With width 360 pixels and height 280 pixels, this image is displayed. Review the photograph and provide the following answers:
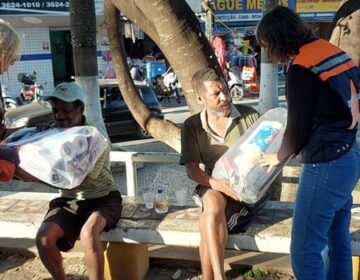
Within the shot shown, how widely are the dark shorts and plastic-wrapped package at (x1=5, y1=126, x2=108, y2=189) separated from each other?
43 cm

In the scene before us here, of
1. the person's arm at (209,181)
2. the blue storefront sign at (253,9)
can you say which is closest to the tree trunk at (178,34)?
the person's arm at (209,181)

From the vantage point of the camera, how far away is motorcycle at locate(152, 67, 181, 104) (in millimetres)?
14000

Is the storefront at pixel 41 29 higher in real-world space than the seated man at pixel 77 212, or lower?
higher

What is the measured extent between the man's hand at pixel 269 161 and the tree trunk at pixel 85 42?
2689mm

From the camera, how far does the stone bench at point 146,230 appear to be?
2.68 metres

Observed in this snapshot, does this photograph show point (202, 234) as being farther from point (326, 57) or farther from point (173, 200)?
point (326, 57)

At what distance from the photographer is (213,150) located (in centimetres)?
284

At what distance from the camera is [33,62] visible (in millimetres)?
15023

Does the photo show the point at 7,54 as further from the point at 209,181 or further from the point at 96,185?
the point at 209,181

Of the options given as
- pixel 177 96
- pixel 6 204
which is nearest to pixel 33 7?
pixel 177 96

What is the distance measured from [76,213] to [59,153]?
2.19ft

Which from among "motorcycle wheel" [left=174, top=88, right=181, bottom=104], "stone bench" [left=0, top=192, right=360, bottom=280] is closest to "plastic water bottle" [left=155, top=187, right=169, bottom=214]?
"stone bench" [left=0, top=192, right=360, bottom=280]

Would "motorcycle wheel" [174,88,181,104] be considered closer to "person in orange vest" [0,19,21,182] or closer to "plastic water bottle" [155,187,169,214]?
"plastic water bottle" [155,187,169,214]

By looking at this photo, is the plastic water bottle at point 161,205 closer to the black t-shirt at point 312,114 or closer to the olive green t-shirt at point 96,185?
the olive green t-shirt at point 96,185
